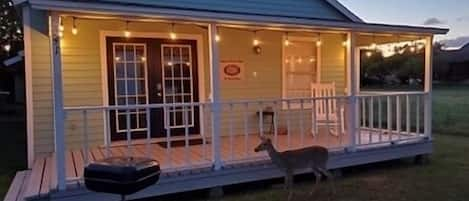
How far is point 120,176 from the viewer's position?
9.09 ft

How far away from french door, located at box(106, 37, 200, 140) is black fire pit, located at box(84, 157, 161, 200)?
380cm

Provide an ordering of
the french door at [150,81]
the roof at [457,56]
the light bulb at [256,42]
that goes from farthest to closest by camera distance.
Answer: the roof at [457,56]
the light bulb at [256,42]
the french door at [150,81]

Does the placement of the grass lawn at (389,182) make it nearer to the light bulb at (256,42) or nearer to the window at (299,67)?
the window at (299,67)

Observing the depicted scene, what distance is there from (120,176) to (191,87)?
16.3 feet

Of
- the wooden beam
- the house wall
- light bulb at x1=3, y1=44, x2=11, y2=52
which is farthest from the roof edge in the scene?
light bulb at x1=3, y1=44, x2=11, y2=52

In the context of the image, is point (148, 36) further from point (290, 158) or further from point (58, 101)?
point (290, 158)

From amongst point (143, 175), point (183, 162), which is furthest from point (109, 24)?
point (143, 175)

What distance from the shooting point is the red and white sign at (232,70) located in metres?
7.91

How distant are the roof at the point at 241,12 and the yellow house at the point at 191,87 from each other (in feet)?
0.06

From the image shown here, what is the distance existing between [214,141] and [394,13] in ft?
51.6

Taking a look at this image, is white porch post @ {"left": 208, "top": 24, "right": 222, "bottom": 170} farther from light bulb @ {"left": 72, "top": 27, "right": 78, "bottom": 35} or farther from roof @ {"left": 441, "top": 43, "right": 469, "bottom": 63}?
roof @ {"left": 441, "top": 43, "right": 469, "bottom": 63}

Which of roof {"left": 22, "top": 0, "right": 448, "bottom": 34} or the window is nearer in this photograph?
roof {"left": 22, "top": 0, "right": 448, "bottom": 34}

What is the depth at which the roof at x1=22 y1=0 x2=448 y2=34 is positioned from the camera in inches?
180

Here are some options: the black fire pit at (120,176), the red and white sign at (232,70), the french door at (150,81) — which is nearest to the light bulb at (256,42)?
the red and white sign at (232,70)
